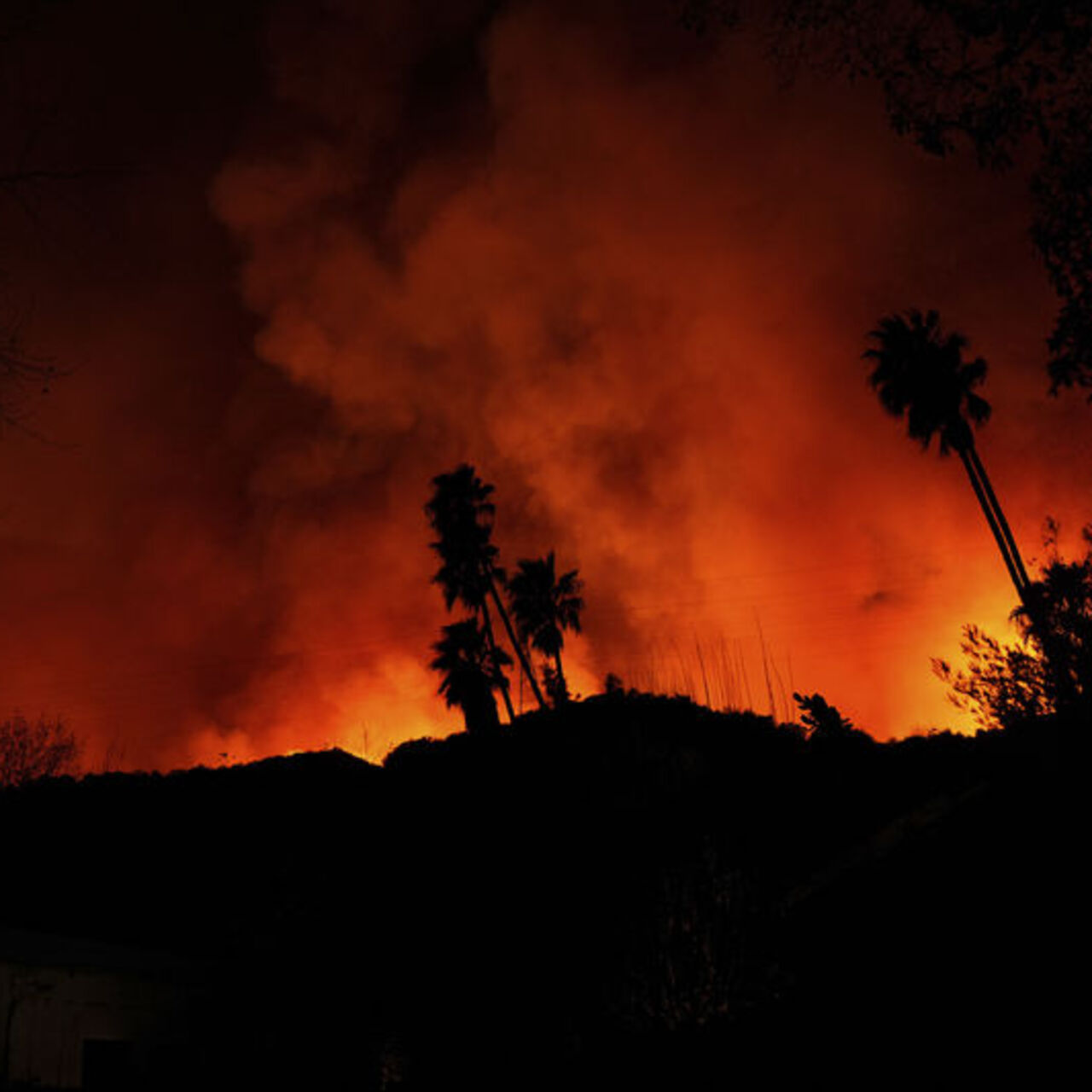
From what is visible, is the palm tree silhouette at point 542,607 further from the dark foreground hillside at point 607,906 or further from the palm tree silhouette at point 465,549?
the dark foreground hillside at point 607,906

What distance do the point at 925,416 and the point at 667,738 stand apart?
22254 mm

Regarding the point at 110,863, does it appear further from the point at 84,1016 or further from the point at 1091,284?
the point at 1091,284

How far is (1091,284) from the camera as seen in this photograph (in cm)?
888

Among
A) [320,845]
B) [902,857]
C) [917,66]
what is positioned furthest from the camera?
[320,845]

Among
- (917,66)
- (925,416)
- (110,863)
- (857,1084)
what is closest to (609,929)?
(857,1084)

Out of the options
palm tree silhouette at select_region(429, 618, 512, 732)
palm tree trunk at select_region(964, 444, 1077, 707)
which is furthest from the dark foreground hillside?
palm tree silhouette at select_region(429, 618, 512, 732)

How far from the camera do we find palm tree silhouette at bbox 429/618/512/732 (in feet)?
139

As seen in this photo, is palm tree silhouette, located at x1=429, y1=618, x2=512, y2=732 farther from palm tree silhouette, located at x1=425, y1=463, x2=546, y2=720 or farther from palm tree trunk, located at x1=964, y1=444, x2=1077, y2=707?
palm tree trunk, located at x1=964, y1=444, x2=1077, y2=707

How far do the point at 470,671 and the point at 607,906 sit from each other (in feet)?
98.7

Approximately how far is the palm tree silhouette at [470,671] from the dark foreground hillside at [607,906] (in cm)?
1574

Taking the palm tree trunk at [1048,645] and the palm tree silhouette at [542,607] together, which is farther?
the palm tree silhouette at [542,607]

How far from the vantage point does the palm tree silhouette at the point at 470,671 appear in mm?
42250

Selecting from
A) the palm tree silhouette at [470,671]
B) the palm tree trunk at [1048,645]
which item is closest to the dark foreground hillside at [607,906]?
the palm tree trunk at [1048,645]

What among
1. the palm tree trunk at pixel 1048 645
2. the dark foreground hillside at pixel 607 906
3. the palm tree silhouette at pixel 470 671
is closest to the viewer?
the dark foreground hillside at pixel 607 906
